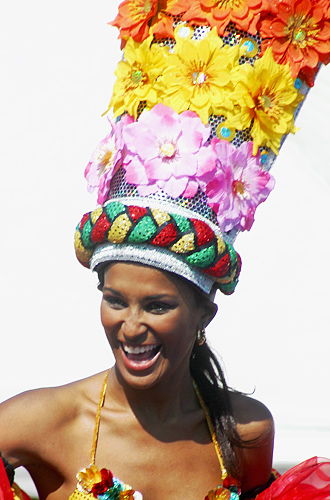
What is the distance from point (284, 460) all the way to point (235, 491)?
1.98 meters

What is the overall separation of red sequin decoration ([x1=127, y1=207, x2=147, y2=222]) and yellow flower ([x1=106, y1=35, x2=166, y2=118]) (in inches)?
11.7

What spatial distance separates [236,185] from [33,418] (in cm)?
89

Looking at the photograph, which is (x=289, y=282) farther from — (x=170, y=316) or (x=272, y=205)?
(x=170, y=316)

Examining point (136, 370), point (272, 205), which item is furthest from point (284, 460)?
point (136, 370)

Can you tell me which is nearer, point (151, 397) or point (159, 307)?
point (159, 307)

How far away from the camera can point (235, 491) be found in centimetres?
225

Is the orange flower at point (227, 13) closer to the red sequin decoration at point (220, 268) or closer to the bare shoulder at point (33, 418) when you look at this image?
the red sequin decoration at point (220, 268)

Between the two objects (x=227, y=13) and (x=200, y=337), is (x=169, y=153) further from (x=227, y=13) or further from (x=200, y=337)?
(x=200, y=337)

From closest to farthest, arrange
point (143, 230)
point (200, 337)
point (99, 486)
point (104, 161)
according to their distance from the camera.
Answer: point (143, 230) → point (99, 486) → point (104, 161) → point (200, 337)

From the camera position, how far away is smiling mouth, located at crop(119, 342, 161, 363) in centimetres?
203

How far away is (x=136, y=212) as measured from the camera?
1.96m

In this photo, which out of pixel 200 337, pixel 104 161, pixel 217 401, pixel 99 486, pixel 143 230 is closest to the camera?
pixel 143 230

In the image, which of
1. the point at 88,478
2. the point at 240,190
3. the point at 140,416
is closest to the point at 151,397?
the point at 140,416

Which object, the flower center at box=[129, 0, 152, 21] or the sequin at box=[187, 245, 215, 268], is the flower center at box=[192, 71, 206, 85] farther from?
the sequin at box=[187, 245, 215, 268]
